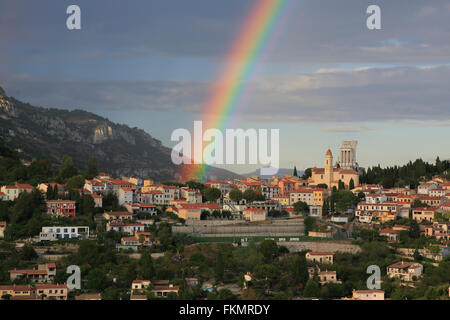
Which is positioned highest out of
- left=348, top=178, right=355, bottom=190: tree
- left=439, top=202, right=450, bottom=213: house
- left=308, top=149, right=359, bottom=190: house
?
left=308, top=149, right=359, bottom=190: house

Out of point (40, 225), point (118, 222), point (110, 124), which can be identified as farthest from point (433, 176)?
point (110, 124)

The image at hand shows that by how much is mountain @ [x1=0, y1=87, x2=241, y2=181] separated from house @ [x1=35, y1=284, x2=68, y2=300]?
53.2 meters

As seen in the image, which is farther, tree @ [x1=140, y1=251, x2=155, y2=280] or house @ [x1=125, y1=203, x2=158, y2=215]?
house @ [x1=125, y1=203, x2=158, y2=215]

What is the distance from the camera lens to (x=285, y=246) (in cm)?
4144

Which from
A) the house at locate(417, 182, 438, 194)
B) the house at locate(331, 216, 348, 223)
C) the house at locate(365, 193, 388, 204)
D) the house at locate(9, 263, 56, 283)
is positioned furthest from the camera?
the house at locate(417, 182, 438, 194)

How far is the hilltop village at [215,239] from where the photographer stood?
3409 centimetres

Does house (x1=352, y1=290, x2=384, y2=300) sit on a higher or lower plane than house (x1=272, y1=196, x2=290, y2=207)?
lower

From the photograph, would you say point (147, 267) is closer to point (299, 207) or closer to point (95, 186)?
point (95, 186)

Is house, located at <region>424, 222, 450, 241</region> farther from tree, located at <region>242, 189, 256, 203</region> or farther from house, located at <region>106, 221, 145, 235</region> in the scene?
house, located at <region>106, 221, 145, 235</region>

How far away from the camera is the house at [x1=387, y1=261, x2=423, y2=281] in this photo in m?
36.0

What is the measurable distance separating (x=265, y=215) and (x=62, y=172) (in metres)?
15.4

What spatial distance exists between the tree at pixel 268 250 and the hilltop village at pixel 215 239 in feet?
0.20

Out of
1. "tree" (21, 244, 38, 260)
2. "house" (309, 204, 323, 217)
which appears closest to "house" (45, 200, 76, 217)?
"tree" (21, 244, 38, 260)
